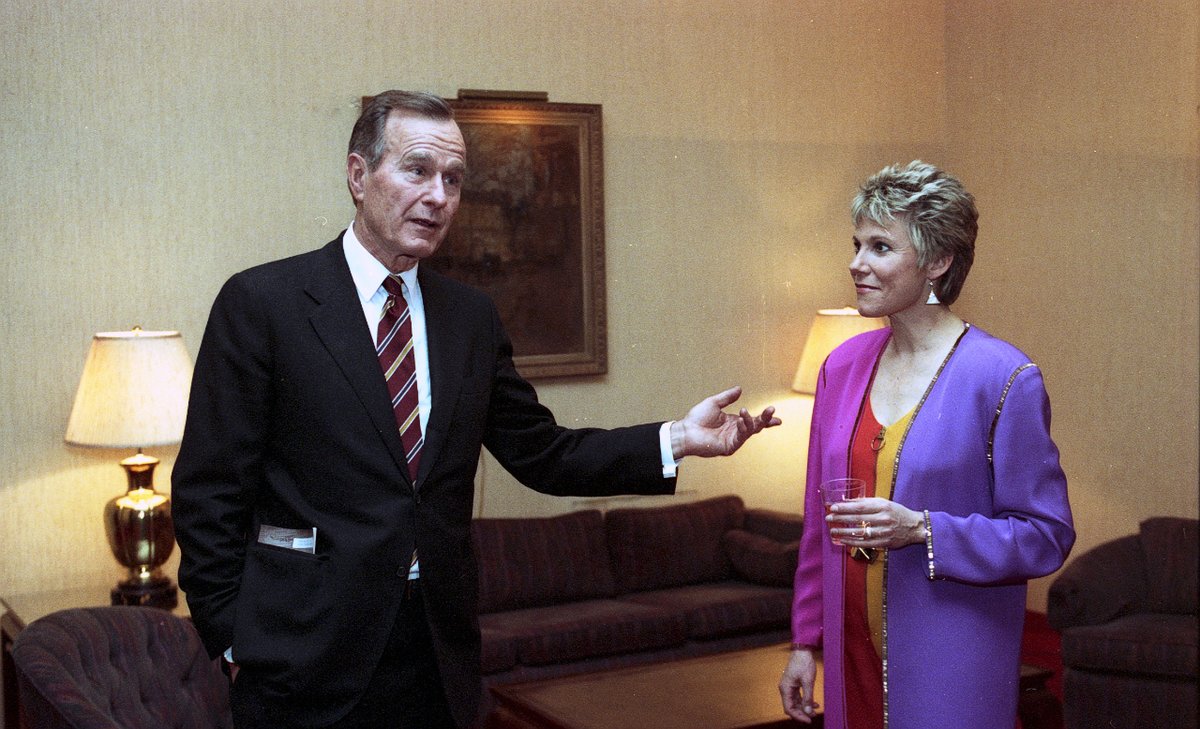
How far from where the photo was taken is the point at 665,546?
495 centimetres

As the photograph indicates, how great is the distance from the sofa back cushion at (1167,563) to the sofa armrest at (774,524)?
1425 mm

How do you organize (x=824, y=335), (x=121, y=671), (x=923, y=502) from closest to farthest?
(x=923, y=502) → (x=121, y=671) → (x=824, y=335)

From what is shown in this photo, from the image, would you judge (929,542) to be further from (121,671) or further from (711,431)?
(121,671)

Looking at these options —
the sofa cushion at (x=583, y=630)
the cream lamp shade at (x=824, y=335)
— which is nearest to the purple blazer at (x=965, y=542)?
the sofa cushion at (x=583, y=630)

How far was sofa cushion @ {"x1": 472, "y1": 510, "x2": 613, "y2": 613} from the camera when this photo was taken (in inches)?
182

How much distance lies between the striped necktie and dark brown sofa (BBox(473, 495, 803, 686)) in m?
2.30

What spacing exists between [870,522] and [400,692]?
83 centimetres

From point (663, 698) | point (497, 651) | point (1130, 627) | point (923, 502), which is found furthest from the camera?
point (497, 651)

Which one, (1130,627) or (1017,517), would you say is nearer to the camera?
(1017,517)

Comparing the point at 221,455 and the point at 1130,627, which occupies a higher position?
the point at 221,455

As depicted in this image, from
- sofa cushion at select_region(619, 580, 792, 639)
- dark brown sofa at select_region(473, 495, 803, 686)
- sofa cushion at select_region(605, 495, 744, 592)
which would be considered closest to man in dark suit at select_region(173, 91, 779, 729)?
dark brown sofa at select_region(473, 495, 803, 686)

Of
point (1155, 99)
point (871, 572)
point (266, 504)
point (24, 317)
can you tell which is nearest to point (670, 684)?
point (871, 572)

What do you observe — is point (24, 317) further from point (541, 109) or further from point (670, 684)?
point (670, 684)

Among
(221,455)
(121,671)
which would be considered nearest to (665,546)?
(121,671)
